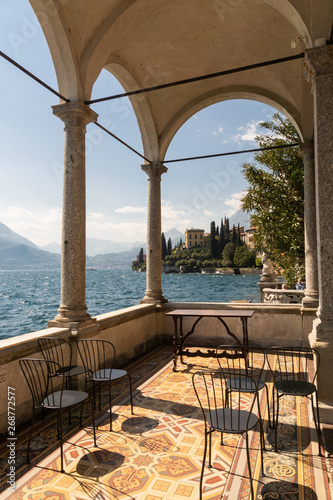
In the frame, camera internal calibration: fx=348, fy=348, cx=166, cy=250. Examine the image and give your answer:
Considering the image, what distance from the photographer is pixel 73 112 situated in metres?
4.87

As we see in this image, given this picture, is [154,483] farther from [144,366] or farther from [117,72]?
[117,72]

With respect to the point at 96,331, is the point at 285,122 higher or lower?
higher

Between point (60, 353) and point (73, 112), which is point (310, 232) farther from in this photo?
point (60, 353)

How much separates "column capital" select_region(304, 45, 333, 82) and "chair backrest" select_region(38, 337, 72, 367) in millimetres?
4068

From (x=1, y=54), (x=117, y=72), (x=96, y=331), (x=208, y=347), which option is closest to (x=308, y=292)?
(x=208, y=347)

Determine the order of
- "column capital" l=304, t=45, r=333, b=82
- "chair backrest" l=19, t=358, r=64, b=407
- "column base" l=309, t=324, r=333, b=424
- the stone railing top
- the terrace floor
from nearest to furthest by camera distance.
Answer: the terrace floor → "column base" l=309, t=324, r=333, b=424 → "column capital" l=304, t=45, r=333, b=82 → "chair backrest" l=19, t=358, r=64, b=407 → the stone railing top

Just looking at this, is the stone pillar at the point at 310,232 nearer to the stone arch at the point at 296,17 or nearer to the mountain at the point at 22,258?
the stone arch at the point at 296,17

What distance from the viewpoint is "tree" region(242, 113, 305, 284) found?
9883 millimetres

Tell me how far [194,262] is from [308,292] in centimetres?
8517

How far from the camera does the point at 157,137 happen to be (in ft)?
25.5

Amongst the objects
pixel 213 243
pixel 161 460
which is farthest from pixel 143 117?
pixel 213 243

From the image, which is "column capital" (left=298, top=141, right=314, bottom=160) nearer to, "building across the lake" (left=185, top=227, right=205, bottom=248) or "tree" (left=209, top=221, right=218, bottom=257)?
"tree" (left=209, top=221, right=218, bottom=257)

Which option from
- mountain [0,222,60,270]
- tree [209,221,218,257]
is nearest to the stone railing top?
tree [209,221,218,257]

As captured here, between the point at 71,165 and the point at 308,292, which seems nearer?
the point at 71,165
